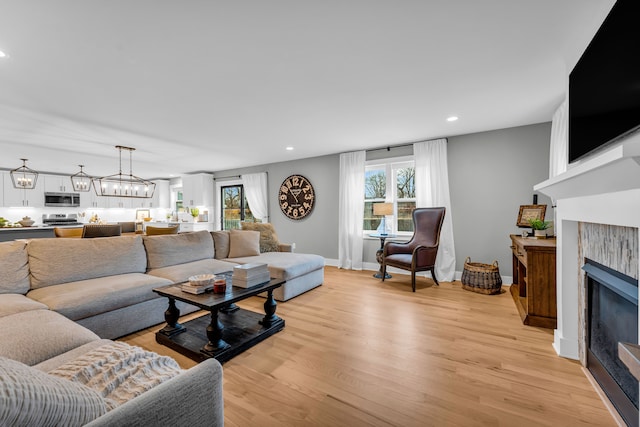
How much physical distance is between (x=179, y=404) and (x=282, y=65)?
2219mm

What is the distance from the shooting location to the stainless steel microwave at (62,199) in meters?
6.70

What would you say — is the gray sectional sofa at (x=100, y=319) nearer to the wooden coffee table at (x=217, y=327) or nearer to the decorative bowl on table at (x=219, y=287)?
the wooden coffee table at (x=217, y=327)

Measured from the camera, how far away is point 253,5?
1527mm

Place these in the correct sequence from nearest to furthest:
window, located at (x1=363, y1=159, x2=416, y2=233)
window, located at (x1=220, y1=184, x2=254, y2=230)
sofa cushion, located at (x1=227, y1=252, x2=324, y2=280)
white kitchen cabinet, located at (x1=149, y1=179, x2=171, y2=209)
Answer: sofa cushion, located at (x1=227, y1=252, x2=324, y2=280), window, located at (x1=363, y1=159, x2=416, y2=233), window, located at (x1=220, y1=184, x2=254, y2=230), white kitchen cabinet, located at (x1=149, y1=179, x2=171, y2=209)

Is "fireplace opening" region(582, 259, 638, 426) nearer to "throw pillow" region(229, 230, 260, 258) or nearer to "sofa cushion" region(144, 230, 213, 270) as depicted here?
"throw pillow" region(229, 230, 260, 258)

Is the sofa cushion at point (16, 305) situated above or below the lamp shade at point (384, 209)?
below

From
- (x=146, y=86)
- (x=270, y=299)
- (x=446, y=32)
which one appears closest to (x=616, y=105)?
(x=446, y=32)

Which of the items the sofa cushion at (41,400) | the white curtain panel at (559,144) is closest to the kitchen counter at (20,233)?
the sofa cushion at (41,400)

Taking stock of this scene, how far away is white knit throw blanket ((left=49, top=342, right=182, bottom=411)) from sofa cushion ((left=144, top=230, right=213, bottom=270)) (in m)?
2.10

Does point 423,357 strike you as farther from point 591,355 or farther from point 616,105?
point 616,105

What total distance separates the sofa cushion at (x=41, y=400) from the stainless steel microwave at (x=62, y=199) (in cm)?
851

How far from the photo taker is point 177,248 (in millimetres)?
3312

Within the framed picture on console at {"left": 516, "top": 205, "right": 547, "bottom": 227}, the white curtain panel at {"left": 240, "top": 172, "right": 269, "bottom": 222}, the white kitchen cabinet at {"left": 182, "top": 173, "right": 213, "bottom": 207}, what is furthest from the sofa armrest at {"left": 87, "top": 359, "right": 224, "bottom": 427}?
the white kitchen cabinet at {"left": 182, "top": 173, "right": 213, "bottom": 207}

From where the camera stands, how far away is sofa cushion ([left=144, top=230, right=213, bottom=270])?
122 inches
